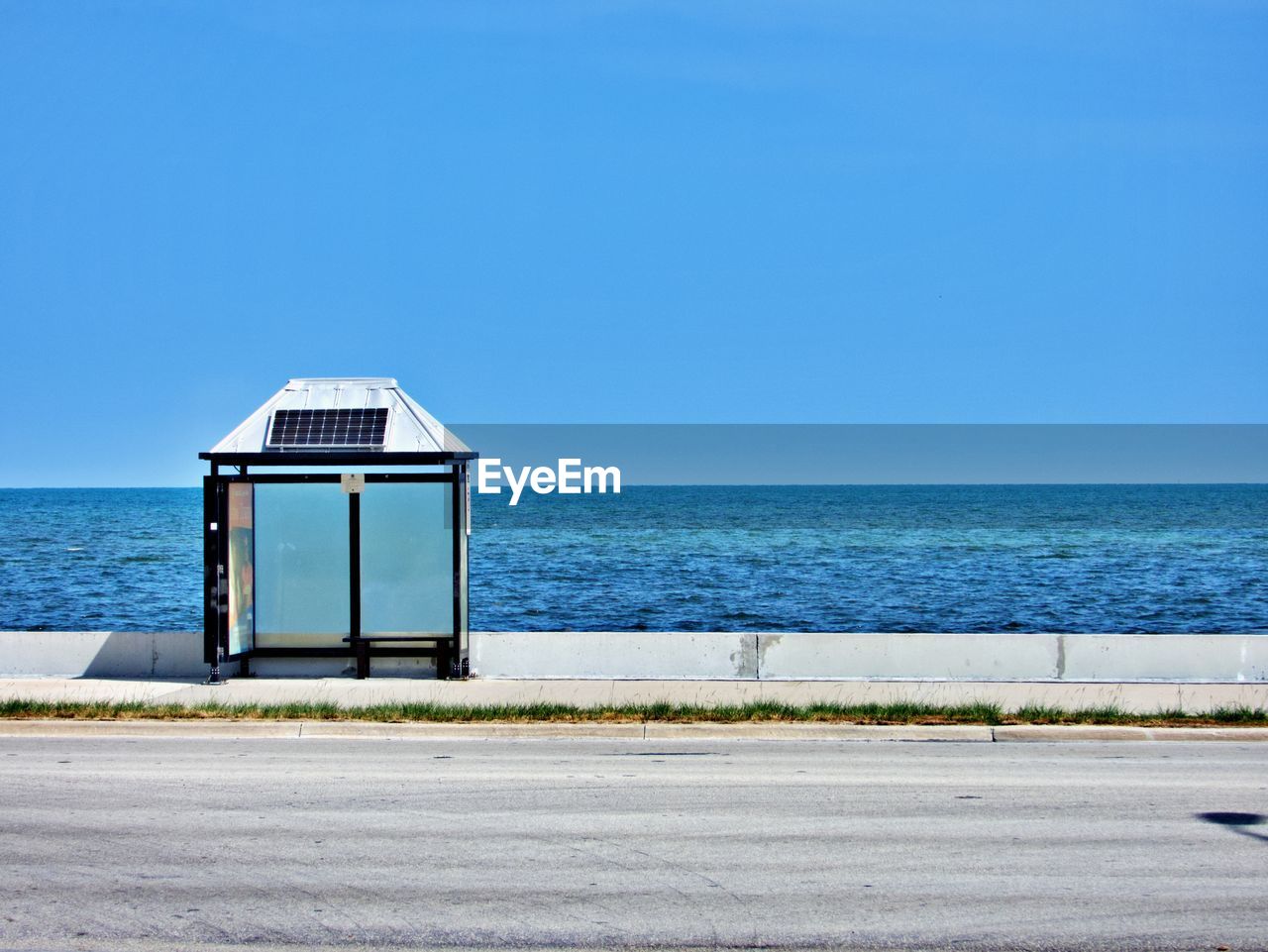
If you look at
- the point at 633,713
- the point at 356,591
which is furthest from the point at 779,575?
the point at 633,713

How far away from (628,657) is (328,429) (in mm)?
4494

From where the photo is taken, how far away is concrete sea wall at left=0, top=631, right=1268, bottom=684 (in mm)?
16141

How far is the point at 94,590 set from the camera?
50031mm

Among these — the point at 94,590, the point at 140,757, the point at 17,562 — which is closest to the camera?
the point at 140,757

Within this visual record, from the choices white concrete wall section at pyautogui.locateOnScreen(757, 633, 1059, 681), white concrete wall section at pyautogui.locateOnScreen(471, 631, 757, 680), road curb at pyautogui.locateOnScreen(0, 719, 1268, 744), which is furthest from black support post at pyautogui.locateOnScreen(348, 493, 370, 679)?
white concrete wall section at pyautogui.locateOnScreen(757, 633, 1059, 681)

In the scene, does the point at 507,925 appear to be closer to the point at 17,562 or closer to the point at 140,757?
the point at 140,757

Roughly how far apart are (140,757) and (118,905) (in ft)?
16.9

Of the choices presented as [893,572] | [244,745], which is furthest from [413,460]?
[893,572]

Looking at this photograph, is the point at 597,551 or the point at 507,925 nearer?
the point at 507,925

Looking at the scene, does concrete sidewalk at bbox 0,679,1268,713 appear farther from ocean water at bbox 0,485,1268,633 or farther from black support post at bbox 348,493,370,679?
ocean water at bbox 0,485,1268,633

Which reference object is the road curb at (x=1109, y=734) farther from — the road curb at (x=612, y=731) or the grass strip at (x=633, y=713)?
the grass strip at (x=633, y=713)

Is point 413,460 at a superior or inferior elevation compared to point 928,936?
superior

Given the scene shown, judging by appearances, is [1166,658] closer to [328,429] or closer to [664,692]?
[664,692]

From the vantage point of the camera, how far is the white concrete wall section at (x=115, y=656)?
53.2 feet
